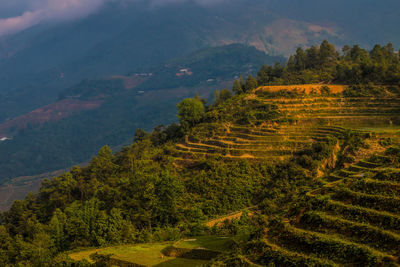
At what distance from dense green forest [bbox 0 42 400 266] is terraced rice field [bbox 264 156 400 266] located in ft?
0.16

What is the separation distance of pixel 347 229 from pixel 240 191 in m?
23.1

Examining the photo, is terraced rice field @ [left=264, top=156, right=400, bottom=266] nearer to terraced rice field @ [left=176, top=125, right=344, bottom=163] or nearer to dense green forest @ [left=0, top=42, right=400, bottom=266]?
dense green forest @ [left=0, top=42, right=400, bottom=266]

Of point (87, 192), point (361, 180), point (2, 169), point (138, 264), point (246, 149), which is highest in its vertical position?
point (361, 180)

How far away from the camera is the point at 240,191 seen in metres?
38.4

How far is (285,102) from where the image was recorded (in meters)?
49.1

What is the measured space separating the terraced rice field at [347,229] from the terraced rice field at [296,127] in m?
23.6

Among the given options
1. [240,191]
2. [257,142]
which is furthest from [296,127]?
[240,191]

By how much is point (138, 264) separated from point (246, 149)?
2343 cm

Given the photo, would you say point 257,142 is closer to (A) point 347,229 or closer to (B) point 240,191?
(B) point 240,191

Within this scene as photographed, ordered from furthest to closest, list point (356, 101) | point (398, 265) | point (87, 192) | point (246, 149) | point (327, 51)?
point (327, 51) < point (87, 192) < point (356, 101) < point (246, 149) < point (398, 265)

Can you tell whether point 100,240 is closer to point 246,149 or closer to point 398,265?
point 246,149

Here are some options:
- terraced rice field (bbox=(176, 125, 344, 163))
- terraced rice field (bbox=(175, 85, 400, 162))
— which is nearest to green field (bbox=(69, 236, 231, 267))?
terraced rice field (bbox=(176, 125, 344, 163))

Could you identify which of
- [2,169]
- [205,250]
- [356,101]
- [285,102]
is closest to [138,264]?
[205,250]

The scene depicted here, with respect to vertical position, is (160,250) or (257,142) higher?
(257,142)
